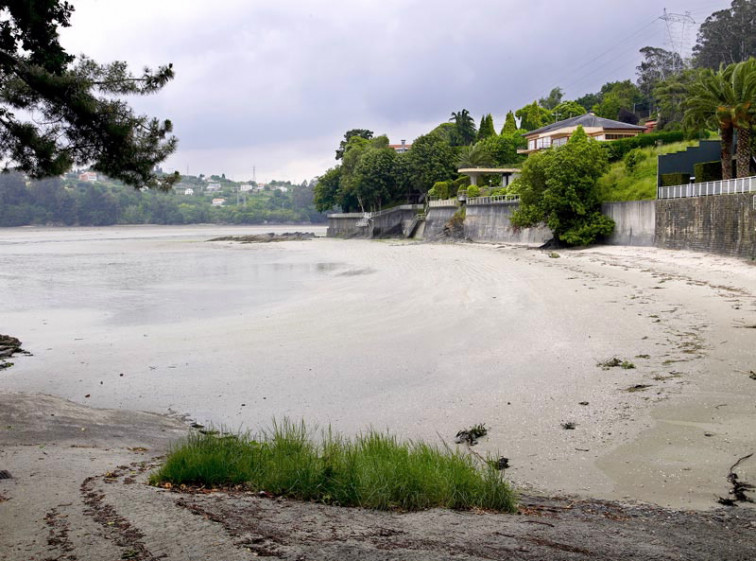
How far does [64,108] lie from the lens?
36.4 ft

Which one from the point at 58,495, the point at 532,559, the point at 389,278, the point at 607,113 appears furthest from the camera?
the point at 607,113

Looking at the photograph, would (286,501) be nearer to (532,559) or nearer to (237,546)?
(237,546)

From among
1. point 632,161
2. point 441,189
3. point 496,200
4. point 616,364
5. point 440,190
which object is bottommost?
point 616,364

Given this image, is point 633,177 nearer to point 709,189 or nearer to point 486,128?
point 709,189

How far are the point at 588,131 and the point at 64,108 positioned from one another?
2569 inches

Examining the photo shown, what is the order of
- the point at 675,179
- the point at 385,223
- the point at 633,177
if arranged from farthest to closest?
the point at 385,223
the point at 633,177
the point at 675,179

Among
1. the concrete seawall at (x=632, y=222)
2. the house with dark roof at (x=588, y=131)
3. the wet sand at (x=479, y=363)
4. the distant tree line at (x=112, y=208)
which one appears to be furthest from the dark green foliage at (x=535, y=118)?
the distant tree line at (x=112, y=208)

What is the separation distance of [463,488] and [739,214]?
75.7 feet

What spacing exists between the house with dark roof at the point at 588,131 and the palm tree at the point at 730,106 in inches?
1425

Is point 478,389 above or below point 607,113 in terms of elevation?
below

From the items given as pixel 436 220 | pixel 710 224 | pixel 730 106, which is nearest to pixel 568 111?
pixel 436 220

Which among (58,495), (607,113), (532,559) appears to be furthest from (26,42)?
(607,113)

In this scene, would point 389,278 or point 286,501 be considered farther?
point 389,278

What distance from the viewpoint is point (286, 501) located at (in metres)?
5.31
